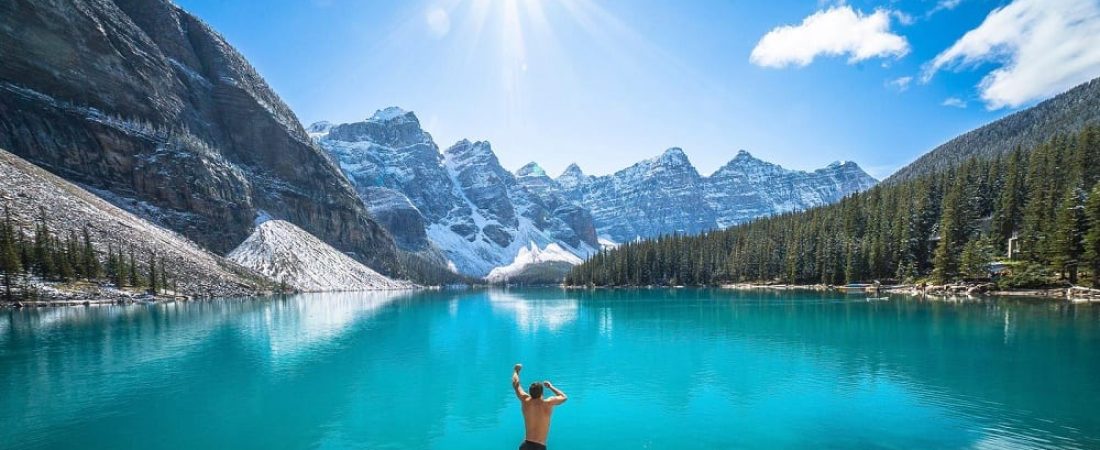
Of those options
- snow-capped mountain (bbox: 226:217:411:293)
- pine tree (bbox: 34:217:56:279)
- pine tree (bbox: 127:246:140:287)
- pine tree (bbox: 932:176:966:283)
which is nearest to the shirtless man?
pine tree (bbox: 932:176:966:283)

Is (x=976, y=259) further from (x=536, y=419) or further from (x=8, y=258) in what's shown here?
(x=8, y=258)

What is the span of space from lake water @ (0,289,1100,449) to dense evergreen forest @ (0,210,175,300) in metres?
37.4

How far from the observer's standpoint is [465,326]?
59.9 m

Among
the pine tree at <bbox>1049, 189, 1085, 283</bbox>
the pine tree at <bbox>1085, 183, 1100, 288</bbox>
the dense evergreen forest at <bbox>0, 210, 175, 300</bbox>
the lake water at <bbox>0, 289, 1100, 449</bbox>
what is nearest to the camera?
the lake water at <bbox>0, 289, 1100, 449</bbox>

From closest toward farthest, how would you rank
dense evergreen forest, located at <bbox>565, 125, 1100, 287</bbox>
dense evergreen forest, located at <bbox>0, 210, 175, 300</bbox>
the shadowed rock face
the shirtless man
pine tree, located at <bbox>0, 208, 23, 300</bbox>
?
the shirtless man, dense evergreen forest, located at <bbox>565, 125, 1100, 287</bbox>, pine tree, located at <bbox>0, 208, 23, 300</bbox>, dense evergreen forest, located at <bbox>0, 210, 175, 300</bbox>, the shadowed rock face

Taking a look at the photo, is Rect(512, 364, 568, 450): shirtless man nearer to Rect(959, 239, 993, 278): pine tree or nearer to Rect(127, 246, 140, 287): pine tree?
Rect(959, 239, 993, 278): pine tree

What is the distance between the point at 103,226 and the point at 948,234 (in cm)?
17033

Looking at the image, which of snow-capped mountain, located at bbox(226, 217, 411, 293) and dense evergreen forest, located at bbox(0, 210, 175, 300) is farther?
snow-capped mountain, located at bbox(226, 217, 411, 293)

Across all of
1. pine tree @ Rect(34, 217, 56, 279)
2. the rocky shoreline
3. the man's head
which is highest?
pine tree @ Rect(34, 217, 56, 279)

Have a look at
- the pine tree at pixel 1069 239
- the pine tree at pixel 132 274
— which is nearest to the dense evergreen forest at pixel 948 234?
the pine tree at pixel 1069 239

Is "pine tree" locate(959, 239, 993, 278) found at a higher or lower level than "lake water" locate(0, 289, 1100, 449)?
higher

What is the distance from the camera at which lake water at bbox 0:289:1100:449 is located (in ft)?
59.4

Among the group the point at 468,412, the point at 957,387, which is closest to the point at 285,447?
the point at 468,412

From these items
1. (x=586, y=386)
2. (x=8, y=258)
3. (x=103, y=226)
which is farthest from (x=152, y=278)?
(x=586, y=386)
